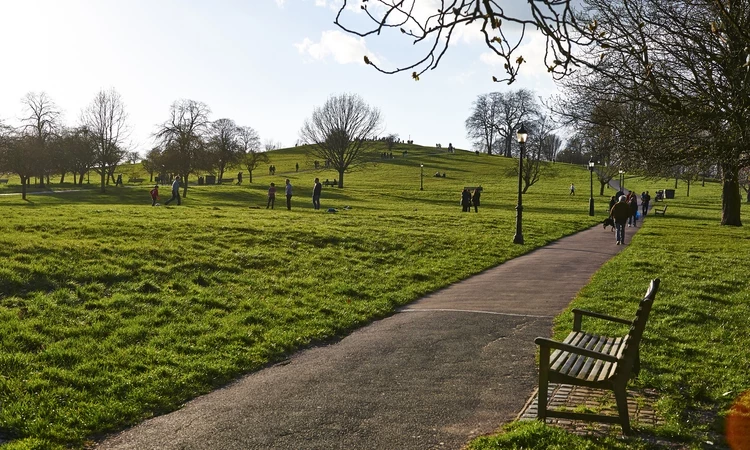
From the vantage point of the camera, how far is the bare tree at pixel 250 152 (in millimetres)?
76938

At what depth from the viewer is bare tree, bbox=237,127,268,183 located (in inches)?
3029

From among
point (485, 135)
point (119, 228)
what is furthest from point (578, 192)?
point (119, 228)

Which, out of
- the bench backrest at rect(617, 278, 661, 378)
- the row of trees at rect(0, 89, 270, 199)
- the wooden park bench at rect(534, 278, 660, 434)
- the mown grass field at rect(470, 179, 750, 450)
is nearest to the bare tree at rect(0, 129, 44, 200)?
the row of trees at rect(0, 89, 270, 199)

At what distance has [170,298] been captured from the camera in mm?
10227

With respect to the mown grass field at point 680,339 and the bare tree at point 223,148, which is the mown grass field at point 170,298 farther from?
the bare tree at point 223,148

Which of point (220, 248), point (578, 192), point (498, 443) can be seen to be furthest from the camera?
point (578, 192)

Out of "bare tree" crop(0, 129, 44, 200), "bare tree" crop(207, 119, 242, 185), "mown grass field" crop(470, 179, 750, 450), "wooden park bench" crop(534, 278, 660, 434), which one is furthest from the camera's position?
"bare tree" crop(207, 119, 242, 185)

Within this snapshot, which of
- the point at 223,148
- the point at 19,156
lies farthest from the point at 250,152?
the point at 19,156

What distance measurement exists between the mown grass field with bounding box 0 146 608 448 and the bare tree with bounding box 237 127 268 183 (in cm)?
5548

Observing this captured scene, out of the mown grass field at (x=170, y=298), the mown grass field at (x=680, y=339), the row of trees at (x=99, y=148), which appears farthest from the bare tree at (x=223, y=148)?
the mown grass field at (x=680, y=339)

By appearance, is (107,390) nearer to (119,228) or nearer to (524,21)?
(524,21)

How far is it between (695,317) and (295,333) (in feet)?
19.6

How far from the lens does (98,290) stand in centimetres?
1024

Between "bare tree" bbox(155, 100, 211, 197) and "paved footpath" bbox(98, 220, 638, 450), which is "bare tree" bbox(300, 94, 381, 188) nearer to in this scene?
"bare tree" bbox(155, 100, 211, 197)
